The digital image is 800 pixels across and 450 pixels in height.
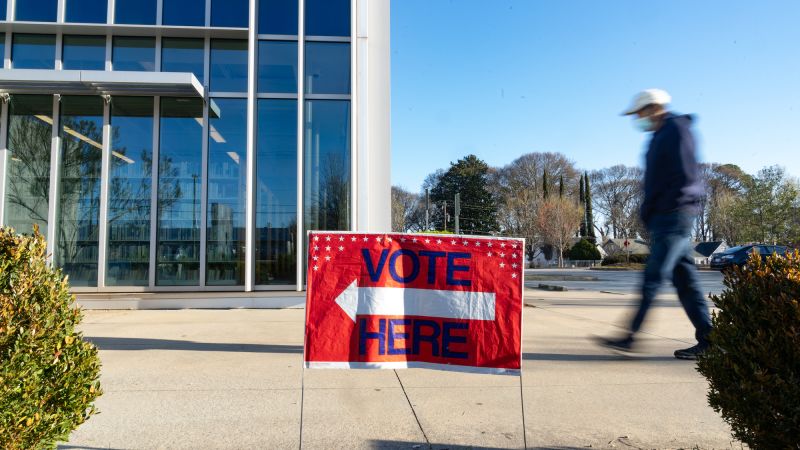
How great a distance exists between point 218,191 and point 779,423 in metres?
9.67

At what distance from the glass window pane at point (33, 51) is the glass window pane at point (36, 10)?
32 cm

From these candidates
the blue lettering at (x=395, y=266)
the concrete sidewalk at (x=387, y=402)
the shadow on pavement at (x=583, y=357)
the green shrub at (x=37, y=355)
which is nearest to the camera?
the green shrub at (x=37, y=355)

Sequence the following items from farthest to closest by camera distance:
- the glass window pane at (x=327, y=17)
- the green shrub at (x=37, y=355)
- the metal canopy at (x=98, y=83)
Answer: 1. the glass window pane at (x=327, y=17)
2. the metal canopy at (x=98, y=83)
3. the green shrub at (x=37, y=355)

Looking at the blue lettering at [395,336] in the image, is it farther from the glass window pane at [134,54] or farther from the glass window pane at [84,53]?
the glass window pane at [84,53]

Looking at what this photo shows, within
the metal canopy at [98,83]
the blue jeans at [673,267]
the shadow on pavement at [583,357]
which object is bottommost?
the shadow on pavement at [583,357]

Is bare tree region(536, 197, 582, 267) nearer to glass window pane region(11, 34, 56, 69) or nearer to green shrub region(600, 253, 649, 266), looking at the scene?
green shrub region(600, 253, 649, 266)

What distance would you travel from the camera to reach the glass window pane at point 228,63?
33.3 ft

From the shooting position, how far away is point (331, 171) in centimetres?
1005

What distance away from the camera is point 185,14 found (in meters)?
10.0

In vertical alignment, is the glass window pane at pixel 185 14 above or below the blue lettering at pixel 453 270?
above

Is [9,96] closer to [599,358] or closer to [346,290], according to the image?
[346,290]

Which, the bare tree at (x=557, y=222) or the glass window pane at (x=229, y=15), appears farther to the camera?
the bare tree at (x=557, y=222)

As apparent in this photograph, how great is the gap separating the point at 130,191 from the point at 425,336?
9204 mm

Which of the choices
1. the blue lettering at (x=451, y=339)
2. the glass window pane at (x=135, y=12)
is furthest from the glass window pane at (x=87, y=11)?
the blue lettering at (x=451, y=339)
